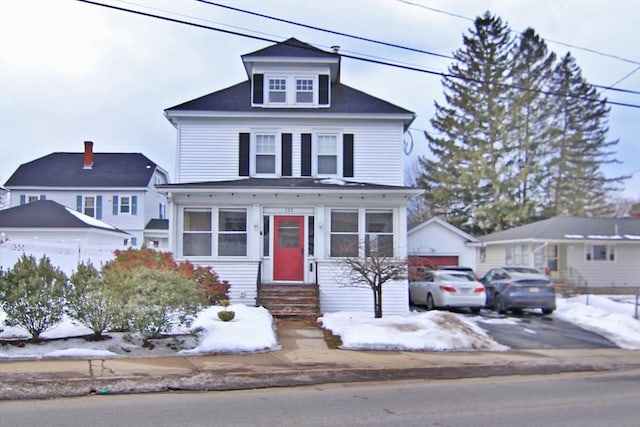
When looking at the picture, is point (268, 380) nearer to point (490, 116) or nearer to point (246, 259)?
point (246, 259)

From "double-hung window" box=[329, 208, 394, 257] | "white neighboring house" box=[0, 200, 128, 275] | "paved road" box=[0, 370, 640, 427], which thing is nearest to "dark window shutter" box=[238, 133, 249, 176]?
"double-hung window" box=[329, 208, 394, 257]

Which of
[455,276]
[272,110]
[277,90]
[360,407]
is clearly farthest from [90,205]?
[360,407]

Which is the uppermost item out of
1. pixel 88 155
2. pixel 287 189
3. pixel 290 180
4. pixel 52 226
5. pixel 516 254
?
pixel 88 155

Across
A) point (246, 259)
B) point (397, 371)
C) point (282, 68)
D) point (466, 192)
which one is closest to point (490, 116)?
point (466, 192)

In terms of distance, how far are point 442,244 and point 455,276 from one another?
12.4 metres

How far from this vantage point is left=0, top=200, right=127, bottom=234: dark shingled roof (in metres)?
26.5

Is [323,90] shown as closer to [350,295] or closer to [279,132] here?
[279,132]

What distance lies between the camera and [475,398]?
8266 millimetres

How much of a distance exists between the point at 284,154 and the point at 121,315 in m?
9.57

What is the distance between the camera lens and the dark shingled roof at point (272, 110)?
19.0 metres

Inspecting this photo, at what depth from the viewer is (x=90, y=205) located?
39.7 metres

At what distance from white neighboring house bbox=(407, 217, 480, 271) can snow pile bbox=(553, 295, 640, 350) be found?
31.7 feet

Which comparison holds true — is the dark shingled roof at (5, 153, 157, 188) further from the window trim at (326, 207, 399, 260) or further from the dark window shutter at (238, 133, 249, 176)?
the window trim at (326, 207, 399, 260)

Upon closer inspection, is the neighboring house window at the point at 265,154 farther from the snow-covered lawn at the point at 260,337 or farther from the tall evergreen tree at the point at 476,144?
the tall evergreen tree at the point at 476,144
